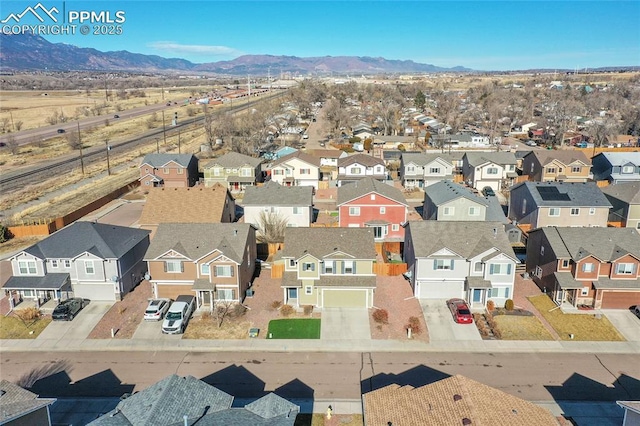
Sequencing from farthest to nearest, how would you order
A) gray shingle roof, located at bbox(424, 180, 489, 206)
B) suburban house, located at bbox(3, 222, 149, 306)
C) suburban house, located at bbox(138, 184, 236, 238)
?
1. gray shingle roof, located at bbox(424, 180, 489, 206)
2. suburban house, located at bbox(138, 184, 236, 238)
3. suburban house, located at bbox(3, 222, 149, 306)

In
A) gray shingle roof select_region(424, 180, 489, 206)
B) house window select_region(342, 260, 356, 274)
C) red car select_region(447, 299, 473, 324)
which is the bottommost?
red car select_region(447, 299, 473, 324)

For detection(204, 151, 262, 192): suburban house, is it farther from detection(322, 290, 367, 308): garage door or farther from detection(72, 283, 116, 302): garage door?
detection(322, 290, 367, 308): garage door

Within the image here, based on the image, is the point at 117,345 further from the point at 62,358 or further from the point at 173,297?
the point at 173,297

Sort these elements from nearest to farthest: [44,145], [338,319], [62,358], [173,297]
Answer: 1. [62,358]
2. [338,319]
3. [173,297]
4. [44,145]

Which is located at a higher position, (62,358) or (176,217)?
(176,217)

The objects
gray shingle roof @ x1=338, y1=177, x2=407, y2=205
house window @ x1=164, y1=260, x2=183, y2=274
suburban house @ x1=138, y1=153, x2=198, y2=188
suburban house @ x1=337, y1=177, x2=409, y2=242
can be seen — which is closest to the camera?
house window @ x1=164, y1=260, x2=183, y2=274

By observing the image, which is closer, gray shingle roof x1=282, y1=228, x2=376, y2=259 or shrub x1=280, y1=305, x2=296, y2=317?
shrub x1=280, y1=305, x2=296, y2=317

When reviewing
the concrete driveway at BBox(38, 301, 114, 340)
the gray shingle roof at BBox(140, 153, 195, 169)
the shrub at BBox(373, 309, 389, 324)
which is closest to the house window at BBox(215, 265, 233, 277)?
the concrete driveway at BBox(38, 301, 114, 340)

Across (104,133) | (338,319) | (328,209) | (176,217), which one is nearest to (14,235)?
(176,217)
